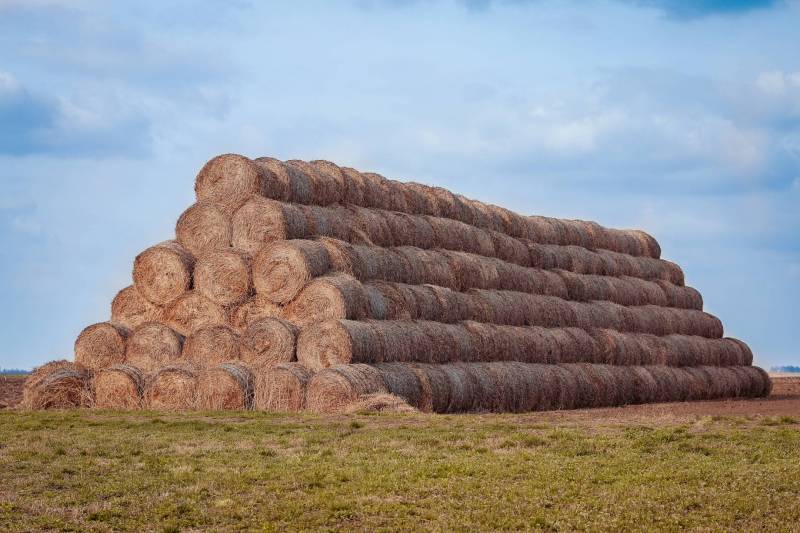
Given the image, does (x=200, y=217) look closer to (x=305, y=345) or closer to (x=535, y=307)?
(x=305, y=345)

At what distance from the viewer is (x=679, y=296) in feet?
131

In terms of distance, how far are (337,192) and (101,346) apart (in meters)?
6.78

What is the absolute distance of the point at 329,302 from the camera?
23844mm

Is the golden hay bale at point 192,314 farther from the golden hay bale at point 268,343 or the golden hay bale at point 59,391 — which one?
the golden hay bale at point 59,391

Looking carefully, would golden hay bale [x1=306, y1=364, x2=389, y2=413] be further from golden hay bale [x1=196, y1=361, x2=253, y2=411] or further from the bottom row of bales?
golden hay bale [x1=196, y1=361, x2=253, y2=411]

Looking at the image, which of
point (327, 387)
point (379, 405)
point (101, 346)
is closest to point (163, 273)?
point (101, 346)

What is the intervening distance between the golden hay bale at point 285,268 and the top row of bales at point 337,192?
2264 mm

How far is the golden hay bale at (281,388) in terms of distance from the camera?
22203mm

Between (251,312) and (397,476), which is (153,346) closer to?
(251,312)

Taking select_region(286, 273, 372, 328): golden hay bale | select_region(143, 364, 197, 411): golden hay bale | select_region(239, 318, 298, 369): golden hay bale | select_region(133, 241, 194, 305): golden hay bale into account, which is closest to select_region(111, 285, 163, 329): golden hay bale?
select_region(133, 241, 194, 305): golden hay bale

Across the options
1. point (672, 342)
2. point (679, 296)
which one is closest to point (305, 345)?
point (672, 342)

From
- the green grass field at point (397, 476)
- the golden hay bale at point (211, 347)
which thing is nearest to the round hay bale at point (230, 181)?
the golden hay bale at point (211, 347)

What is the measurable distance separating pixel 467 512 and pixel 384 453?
12.1 feet

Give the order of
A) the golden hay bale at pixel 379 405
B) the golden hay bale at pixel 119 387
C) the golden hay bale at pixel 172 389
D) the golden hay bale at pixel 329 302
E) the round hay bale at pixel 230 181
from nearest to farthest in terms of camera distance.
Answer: the golden hay bale at pixel 379 405, the golden hay bale at pixel 172 389, the golden hay bale at pixel 329 302, the golden hay bale at pixel 119 387, the round hay bale at pixel 230 181
